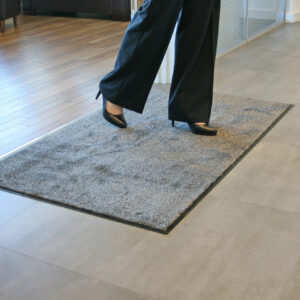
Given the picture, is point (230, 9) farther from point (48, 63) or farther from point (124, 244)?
point (124, 244)

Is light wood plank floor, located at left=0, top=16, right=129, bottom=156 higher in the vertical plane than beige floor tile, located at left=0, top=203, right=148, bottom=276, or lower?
lower

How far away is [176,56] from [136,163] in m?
0.41

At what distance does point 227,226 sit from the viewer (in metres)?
1.23

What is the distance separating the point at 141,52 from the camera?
1703 mm

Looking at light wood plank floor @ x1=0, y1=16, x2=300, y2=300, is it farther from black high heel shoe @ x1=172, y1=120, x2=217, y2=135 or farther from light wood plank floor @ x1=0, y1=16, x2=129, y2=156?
black high heel shoe @ x1=172, y1=120, x2=217, y2=135

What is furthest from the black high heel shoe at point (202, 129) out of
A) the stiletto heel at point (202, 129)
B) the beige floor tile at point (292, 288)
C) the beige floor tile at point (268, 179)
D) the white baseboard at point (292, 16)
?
the white baseboard at point (292, 16)

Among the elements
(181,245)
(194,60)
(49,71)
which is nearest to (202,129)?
(194,60)

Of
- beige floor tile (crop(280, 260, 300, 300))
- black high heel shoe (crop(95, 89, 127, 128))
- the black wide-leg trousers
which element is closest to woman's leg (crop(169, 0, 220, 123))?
the black wide-leg trousers

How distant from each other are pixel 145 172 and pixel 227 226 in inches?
14.0

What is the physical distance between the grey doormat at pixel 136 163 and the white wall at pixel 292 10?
2185mm

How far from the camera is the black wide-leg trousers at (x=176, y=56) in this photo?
5.44 ft

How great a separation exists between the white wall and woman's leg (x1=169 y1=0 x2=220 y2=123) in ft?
8.12

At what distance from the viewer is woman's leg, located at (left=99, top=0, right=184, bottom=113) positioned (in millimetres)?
A: 1637

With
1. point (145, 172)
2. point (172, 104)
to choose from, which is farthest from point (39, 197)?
point (172, 104)
